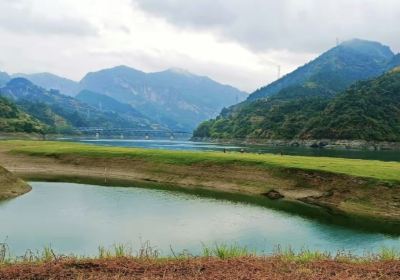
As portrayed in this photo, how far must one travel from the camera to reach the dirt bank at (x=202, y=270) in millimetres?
16094

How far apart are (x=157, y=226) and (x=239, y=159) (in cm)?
3309

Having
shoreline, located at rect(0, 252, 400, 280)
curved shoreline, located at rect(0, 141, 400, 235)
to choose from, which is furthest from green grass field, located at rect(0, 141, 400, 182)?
shoreline, located at rect(0, 252, 400, 280)

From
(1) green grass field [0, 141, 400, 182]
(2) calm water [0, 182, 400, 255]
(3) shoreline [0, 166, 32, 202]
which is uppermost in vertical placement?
(1) green grass field [0, 141, 400, 182]

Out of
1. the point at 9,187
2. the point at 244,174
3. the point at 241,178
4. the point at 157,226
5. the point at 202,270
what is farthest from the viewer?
the point at 244,174

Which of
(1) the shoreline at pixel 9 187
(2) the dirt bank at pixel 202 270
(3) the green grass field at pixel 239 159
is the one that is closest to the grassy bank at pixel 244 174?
(3) the green grass field at pixel 239 159

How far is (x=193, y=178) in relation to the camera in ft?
226

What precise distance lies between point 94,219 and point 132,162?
1524 inches

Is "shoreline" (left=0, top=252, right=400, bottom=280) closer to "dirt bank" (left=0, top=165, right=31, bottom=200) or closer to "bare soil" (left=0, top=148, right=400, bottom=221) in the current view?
"bare soil" (left=0, top=148, right=400, bottom=221)

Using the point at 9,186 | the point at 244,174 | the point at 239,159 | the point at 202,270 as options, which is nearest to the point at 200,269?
the point at 202,270

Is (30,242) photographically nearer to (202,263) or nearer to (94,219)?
(94,219)

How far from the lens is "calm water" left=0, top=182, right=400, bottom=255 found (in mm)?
32344

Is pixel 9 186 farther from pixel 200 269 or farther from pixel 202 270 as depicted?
pixel 202 270

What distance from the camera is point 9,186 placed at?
54.9 m

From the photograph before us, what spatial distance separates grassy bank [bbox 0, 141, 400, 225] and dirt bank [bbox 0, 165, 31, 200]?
15.0m
